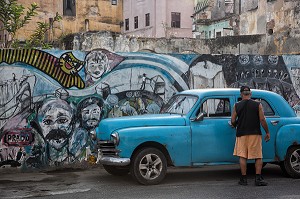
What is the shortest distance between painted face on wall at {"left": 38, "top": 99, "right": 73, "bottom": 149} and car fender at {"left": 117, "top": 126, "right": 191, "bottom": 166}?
2787mm

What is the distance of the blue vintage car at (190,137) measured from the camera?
849 centimetres

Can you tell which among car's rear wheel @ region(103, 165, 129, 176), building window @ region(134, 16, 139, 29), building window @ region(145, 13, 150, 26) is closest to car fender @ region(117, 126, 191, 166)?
car's rear wheel @ region(103, 165, 129, 176)

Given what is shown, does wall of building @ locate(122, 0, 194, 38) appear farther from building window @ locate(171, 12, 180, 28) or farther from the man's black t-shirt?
the man's black t-shirt

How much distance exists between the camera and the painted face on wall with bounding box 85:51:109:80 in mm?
11141

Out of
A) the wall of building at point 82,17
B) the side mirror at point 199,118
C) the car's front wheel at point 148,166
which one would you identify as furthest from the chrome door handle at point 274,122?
the wall of building at point 82,17

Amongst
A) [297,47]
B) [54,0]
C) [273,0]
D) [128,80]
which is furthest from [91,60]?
[54,0]

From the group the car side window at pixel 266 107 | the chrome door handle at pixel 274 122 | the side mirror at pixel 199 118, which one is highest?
the car side window at pixel 266 107

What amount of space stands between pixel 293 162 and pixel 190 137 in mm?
2188

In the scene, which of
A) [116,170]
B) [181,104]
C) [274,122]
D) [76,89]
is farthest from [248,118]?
[76,89]

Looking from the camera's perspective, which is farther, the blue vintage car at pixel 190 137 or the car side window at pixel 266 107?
the car side window at pixel 266 107

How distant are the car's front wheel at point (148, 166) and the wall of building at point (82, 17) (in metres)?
37.4

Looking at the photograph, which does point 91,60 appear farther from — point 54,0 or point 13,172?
point 54,0

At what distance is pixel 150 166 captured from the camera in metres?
8.56

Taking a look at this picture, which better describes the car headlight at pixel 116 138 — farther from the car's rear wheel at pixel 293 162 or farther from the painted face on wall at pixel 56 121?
the car's rear wheel at pixel 293 162
